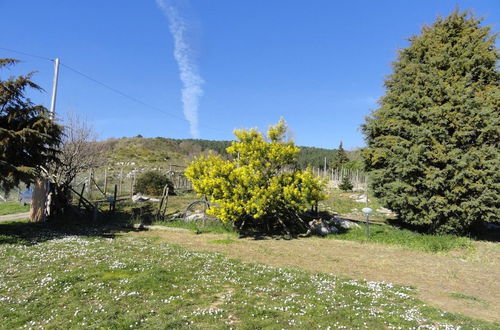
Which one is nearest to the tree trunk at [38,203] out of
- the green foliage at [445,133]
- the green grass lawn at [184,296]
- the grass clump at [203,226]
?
the grass clump at [203,226]

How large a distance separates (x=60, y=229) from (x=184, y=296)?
39.8 ft

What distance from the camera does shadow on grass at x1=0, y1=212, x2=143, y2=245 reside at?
13297 mm

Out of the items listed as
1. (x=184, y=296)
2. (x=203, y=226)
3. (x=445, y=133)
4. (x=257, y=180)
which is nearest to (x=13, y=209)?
(x=203, y=226)

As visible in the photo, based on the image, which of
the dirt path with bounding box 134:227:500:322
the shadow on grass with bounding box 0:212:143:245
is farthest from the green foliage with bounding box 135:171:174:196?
the dirt path with bounding box 134:227:500:322

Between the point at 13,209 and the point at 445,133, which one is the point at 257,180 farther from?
the point at 13,209

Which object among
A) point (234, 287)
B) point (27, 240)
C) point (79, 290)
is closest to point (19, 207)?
point (27, 240)

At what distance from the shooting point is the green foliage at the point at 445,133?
1389 centimetres

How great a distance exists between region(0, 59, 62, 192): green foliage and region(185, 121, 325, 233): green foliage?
21.3 feet

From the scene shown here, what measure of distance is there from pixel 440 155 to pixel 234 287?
11.3m

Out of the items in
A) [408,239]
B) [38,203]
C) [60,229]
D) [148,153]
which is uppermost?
[148,153]

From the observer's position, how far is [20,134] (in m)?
13.0

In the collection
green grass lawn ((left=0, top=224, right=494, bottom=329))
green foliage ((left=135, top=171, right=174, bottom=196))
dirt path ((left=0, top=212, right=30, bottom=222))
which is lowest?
dirt path ((left=0, top=212, right=30, bottom=222))

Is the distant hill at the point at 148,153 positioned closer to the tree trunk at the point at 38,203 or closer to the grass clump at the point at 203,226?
the grass clump at the point at 203,226

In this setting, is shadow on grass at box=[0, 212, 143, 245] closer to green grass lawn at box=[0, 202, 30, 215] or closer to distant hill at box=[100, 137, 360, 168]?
green grass lawn at box=[0, 202, 30, 215]
